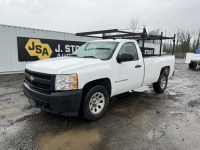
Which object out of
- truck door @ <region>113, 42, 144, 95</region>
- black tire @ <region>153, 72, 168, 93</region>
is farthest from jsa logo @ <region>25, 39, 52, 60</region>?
truck door @ <region>113, 42, 144, 95</region>

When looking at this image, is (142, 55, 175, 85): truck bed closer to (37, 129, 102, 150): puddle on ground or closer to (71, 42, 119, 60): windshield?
(71, 42, 119, 60): windshield

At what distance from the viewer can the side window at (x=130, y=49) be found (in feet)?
16.1

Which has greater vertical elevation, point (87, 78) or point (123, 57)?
point (123, 57)

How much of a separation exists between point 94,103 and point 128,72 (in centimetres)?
133

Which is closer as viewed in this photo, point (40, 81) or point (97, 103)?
point (40, 81)

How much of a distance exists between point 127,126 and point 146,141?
2.33 ft

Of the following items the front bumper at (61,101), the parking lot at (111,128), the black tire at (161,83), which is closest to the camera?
the parking lot at (111,128)

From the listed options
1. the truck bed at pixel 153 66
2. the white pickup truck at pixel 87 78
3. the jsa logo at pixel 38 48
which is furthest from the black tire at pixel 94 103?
the jsa logo at pixel 38 48

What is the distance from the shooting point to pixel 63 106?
3533mm

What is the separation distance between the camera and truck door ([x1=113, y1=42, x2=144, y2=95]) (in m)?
4.57

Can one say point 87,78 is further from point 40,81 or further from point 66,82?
point 40,81

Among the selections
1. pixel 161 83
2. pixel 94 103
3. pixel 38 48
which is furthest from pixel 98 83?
pixel 38 48

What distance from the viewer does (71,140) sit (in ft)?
11.1

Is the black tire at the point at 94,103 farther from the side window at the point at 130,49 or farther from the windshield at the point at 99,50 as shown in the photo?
the side window at the point at 130,49
